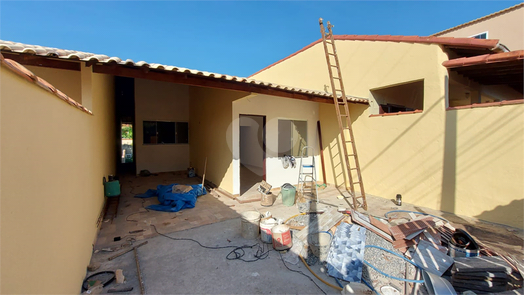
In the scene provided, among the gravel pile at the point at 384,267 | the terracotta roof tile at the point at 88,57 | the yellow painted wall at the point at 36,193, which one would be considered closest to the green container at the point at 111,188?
the terracotta roof tile at the point at 88,57

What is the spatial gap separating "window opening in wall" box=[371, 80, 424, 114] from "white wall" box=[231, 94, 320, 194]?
1975 mm

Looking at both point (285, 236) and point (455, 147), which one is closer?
point (285, 236)

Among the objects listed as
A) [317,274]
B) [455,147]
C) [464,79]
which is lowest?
[317,274]

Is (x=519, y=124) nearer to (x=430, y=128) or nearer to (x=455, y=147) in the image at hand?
(x=455, y=147)

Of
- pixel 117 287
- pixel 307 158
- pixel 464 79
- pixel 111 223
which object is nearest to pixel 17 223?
pixel 117 287

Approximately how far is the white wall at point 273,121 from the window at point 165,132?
4.89 m

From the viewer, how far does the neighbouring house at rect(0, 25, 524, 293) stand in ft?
3.99

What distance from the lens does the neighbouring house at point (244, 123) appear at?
1.22m

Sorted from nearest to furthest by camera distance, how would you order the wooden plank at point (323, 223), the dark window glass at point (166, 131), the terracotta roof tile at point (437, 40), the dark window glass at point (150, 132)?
the wooden plank at point (323, 223) < the terracotta roof tile at point (437, 40) < the dark window glass at point (150, 132) < the dark window glass at point (166, 131)

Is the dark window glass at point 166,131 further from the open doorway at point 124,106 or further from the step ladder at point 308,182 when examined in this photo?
the step ladder at point 308,182

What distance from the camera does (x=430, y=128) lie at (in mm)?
4777

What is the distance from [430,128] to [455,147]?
0.61 metres

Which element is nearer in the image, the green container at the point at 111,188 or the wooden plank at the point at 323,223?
the wooden plank at the point at 323,223

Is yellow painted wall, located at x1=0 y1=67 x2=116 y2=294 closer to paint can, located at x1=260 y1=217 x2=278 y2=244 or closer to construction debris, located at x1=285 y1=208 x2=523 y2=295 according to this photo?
paint can, located at x1=260 y1=217 x2=278 y2=244
